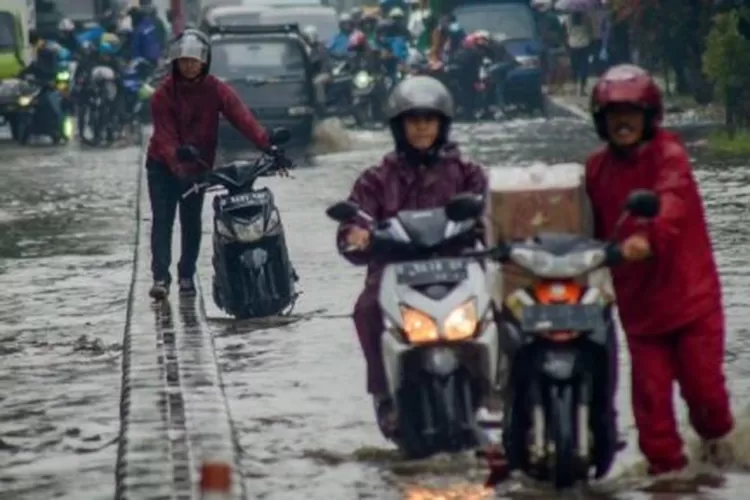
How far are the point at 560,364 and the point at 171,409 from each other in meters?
2.82

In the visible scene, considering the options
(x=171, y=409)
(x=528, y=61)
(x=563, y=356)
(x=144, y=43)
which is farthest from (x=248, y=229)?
(x=528, y=61)

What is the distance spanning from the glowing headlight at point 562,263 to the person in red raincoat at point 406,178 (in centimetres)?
124

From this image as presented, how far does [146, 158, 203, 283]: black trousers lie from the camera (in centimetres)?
1603

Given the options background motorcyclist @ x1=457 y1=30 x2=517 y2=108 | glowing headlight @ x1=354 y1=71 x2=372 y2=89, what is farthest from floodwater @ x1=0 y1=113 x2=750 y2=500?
background motorcyclist @ x1=457 y1=30 x2=517 y2=108

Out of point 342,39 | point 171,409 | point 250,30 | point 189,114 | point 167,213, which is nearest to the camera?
point 171,409

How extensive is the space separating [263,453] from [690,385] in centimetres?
186

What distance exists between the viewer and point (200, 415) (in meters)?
11.4

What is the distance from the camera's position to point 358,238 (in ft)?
32.4

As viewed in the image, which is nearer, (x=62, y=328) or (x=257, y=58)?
(x=62, y=328)

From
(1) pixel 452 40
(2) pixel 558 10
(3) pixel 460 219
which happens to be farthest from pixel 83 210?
(2) pixel 558 10

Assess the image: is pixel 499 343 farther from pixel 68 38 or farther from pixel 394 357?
pixel 68 38

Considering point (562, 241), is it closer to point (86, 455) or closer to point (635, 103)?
point (635, 103)

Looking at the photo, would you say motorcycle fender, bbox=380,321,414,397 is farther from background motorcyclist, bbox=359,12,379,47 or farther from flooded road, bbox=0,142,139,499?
background motorcyclist, bbox=359,12,379,47

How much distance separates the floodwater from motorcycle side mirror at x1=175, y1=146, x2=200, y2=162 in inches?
34.7
